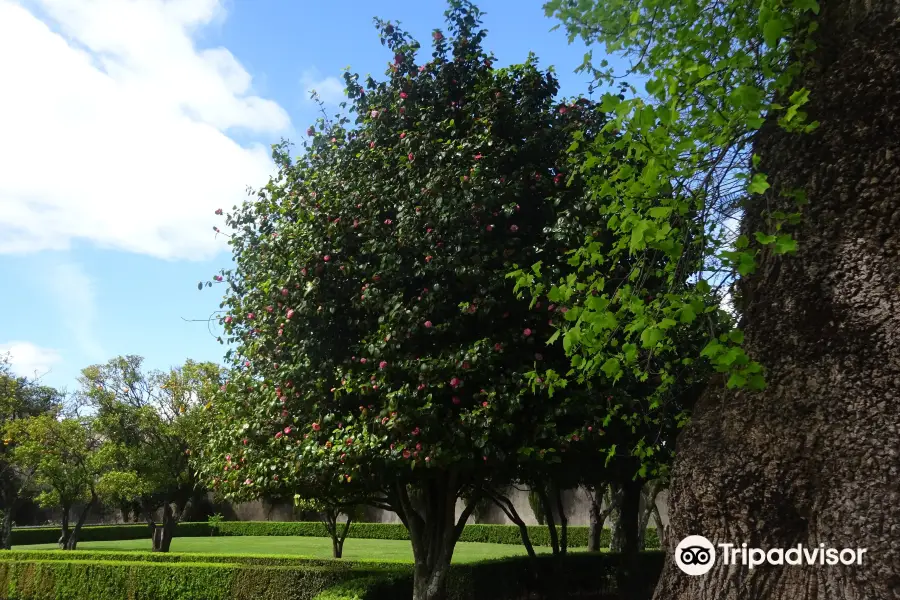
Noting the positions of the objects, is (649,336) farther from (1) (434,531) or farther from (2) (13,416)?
(2) (13,416)

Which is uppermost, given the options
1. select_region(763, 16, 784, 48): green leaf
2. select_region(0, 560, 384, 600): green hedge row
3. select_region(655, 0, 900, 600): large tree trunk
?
select_region(763, 16, 784, 48): green leaf

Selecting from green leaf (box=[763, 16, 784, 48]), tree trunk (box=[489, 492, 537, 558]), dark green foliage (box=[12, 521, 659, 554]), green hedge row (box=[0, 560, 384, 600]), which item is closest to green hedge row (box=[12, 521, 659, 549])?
dark green foliage (box=[12, 521, 659, 554])

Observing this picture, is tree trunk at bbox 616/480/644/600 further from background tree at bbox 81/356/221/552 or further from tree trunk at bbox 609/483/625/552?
background tree at bbox 81/356/221/552

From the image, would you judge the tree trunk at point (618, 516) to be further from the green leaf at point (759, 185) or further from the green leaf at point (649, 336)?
the green leaf at point (759, 185)

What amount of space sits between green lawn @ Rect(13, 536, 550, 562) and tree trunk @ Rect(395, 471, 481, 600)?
1491 centimetres

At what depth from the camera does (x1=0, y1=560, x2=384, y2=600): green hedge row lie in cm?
1500

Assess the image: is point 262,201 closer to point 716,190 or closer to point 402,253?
point 402,253

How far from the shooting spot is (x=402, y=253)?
1003 cm

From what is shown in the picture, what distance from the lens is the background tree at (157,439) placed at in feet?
92.9

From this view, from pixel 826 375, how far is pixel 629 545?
12301 mm

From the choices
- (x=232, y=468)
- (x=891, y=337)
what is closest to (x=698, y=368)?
(x=891, y=337)

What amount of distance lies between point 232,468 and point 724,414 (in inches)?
341

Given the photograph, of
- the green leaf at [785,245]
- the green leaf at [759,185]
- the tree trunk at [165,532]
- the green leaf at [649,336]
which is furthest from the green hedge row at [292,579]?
the green leaf at [759,185]

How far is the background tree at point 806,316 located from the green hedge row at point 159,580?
377 inches
